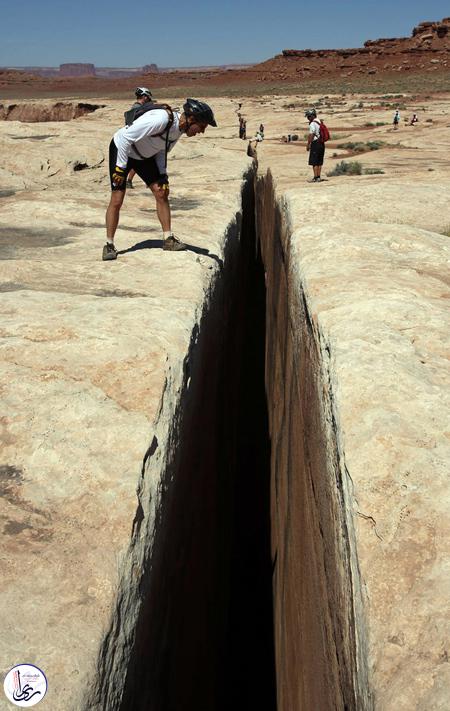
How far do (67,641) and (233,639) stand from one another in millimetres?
3696

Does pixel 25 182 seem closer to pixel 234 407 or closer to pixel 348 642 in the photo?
pixel 234 407

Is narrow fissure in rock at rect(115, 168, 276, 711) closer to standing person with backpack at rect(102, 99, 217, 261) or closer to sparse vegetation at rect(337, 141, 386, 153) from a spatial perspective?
standing person with backpack at rect(102, 99, 217, 261)

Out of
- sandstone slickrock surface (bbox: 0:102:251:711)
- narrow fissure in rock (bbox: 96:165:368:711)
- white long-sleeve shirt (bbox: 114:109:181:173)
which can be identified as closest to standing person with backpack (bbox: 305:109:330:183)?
narrow fissure in rock (bbox: 96:165:368:711)

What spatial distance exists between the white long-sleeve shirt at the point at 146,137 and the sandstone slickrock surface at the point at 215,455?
722mm

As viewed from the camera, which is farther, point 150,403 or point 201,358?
point 201,358

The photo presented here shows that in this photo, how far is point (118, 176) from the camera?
4637 mm

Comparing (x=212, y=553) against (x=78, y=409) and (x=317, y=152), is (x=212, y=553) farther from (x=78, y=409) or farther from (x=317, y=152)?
(x=317, y=152)

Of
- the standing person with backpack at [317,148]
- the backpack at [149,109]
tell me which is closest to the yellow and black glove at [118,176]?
the backpack at [149,109]

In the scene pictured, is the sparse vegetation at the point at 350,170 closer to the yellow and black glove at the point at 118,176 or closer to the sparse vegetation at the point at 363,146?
the sparse vegetation at the point at 363,146

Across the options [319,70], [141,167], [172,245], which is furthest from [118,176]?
[319,70]

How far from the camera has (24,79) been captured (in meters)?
87.6

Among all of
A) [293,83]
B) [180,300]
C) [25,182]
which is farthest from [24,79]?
[180,300]

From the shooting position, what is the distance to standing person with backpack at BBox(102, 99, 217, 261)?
4371mm

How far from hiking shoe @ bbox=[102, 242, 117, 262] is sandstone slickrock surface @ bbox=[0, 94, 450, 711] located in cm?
9
